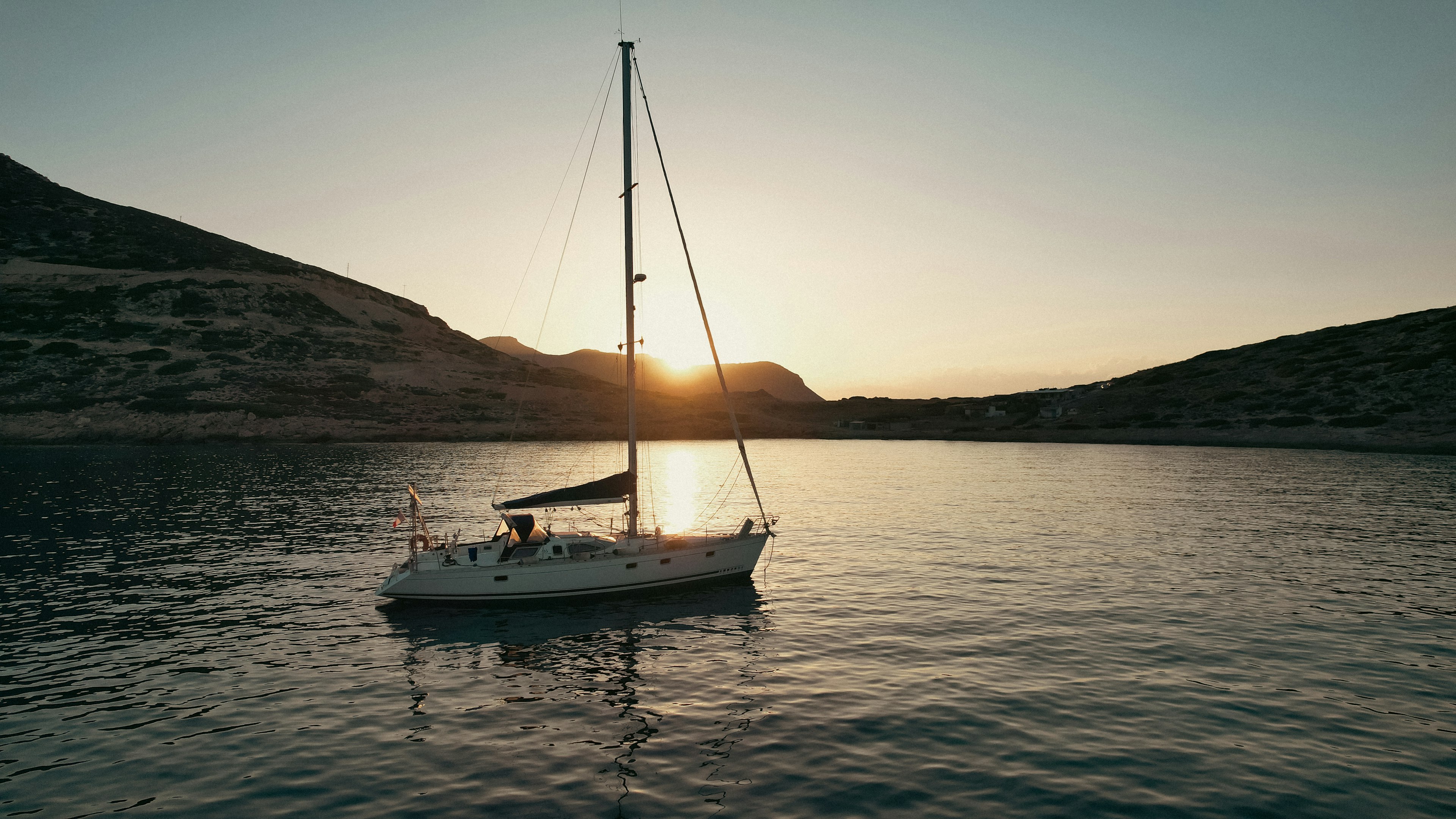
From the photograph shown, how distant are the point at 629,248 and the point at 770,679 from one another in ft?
56.4

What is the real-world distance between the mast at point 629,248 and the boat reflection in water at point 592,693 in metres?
4.17

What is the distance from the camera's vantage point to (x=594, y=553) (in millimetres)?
27688

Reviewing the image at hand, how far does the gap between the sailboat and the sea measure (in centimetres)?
105

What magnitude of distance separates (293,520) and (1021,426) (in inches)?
5532

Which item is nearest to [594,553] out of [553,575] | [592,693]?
[553,575]

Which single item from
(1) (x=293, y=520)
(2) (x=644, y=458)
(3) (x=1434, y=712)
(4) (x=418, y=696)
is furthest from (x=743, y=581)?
(2) (x=644, y=458)

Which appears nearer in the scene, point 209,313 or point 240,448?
point 240,448

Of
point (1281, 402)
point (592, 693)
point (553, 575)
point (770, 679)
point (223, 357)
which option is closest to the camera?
point (592, 693)

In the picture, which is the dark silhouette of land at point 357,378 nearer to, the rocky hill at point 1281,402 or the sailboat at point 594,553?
the rocky hill at point 1281,402

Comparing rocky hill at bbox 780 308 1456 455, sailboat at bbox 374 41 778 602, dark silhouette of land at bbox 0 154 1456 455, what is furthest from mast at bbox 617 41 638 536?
rocky hill at bbox 780 308 1456 455

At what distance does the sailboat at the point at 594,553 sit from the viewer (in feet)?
86.1

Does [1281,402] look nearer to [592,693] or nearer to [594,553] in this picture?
[594,553]

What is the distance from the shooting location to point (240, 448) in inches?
4188

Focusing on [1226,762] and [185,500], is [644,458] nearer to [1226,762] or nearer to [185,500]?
[185,500]
